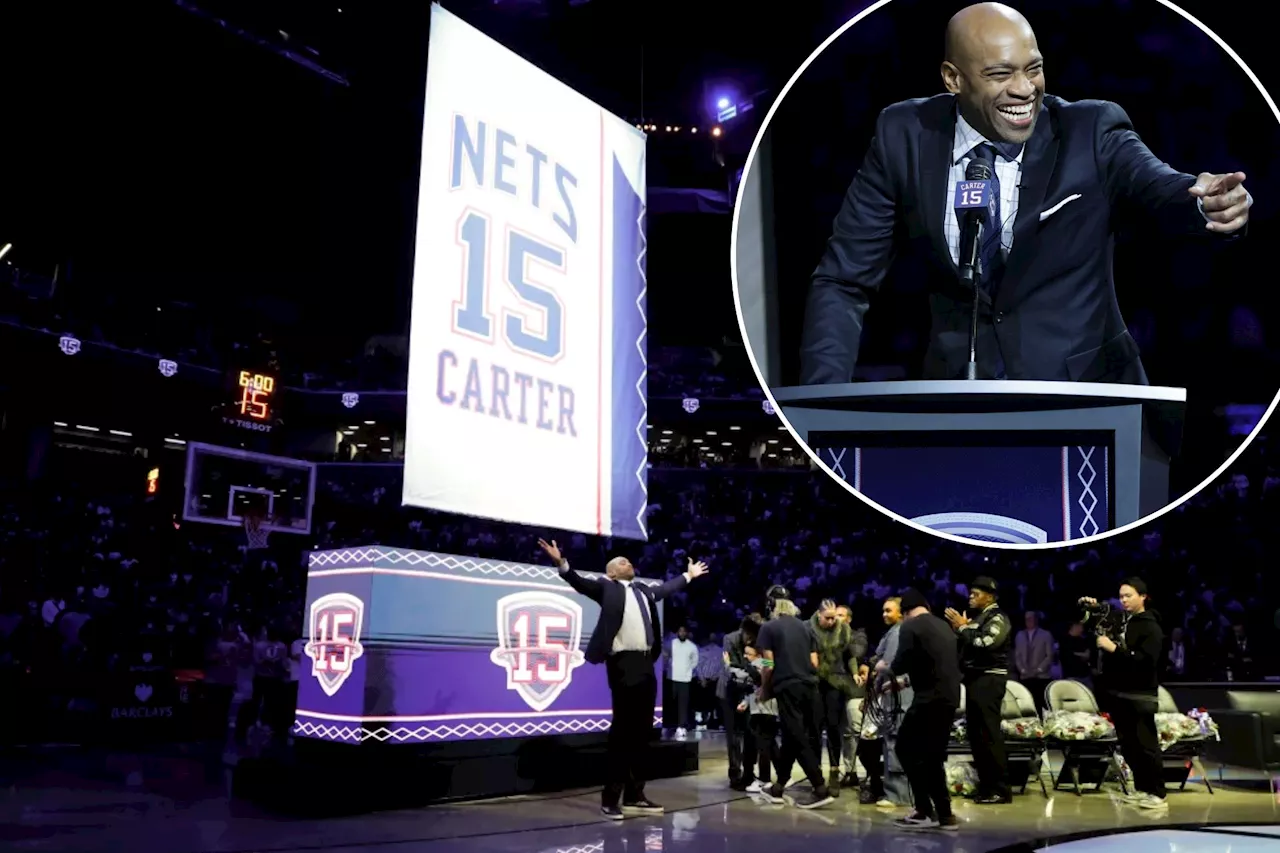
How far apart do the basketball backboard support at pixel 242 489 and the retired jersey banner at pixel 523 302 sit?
1281cm

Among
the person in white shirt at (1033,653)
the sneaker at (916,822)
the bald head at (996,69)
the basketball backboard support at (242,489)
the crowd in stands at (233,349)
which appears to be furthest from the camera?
the crowd in stands at (233,349)

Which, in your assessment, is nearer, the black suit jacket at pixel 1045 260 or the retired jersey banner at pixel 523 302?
the black suit jacket at pixel 1045 260

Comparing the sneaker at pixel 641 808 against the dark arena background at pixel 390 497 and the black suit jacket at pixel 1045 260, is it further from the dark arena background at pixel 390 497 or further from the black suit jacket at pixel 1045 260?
the black suit jacket at pixel 1045 260

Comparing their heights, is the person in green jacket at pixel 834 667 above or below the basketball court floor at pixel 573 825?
above

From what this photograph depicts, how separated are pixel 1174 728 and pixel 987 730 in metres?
1.88

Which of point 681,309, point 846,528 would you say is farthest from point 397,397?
point 846,528

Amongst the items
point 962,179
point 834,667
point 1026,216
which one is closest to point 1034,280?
point 1026,216

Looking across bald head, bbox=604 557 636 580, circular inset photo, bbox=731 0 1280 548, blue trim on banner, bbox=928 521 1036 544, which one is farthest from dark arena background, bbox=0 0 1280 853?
bald head, bbox=604 557 636 580

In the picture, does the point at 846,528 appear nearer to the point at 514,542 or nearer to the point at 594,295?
the point at 514,542

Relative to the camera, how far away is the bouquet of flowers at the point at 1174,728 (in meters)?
8.23

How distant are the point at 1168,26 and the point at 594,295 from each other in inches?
208

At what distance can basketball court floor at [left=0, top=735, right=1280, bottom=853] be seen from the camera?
543 cm

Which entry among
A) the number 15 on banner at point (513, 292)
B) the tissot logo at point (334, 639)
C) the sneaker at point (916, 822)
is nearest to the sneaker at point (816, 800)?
the sneaker at point (916, 822)

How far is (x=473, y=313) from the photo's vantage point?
21.7 feet
